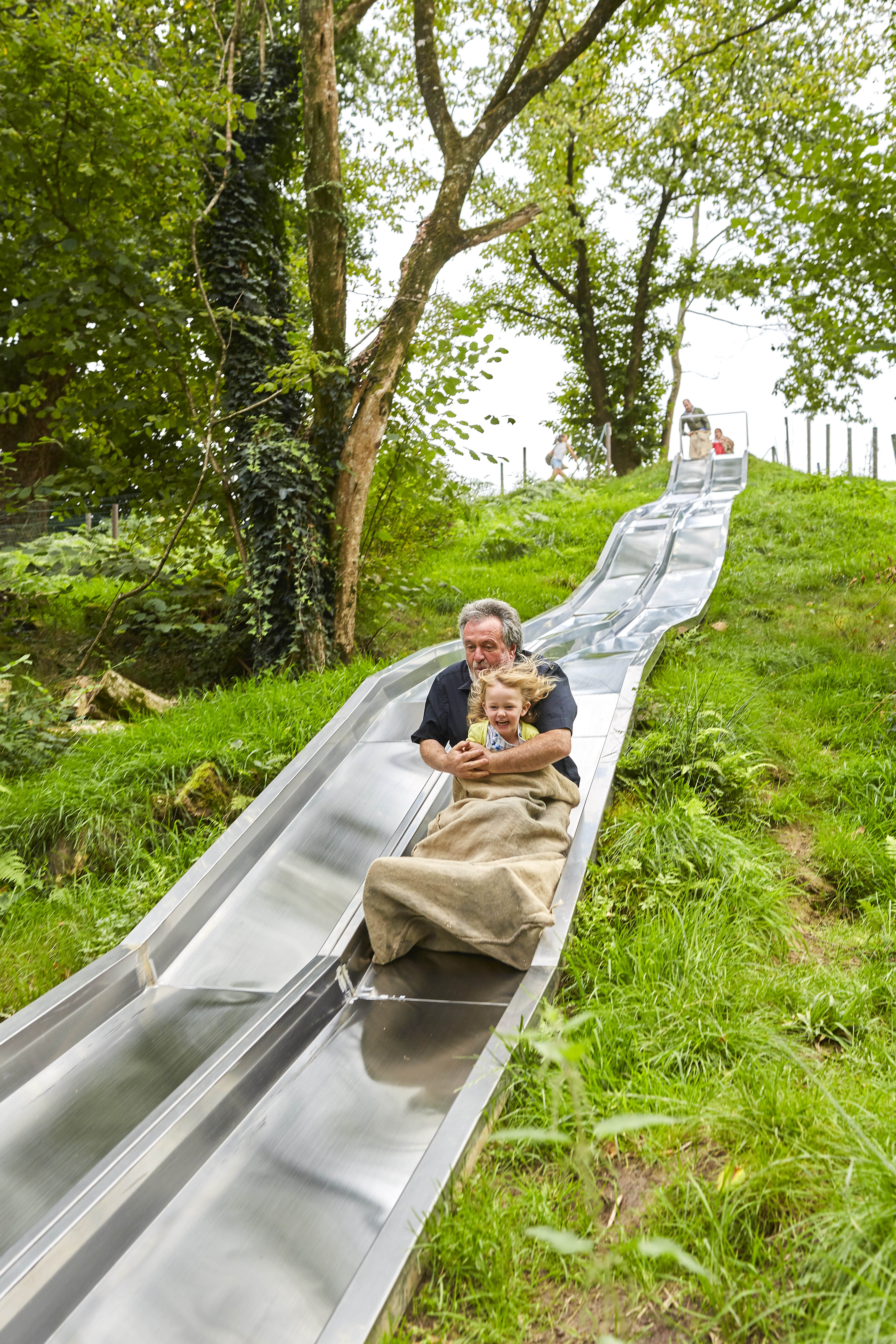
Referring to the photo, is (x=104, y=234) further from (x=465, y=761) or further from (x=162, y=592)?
(x=465, y=761)

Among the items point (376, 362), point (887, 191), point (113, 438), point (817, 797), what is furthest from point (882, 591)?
point (113, 438)

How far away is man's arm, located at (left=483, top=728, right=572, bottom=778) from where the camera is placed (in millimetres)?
3592

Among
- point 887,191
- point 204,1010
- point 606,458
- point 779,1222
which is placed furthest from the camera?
point 606,458

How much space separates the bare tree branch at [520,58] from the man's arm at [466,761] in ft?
20.0

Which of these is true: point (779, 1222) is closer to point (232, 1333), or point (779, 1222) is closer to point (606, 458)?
point (232, 1333)

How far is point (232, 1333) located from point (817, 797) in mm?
3628

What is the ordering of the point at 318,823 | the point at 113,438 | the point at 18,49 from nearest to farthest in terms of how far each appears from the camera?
the point at 318,823 → the point at 18,49 → the point at 113,438

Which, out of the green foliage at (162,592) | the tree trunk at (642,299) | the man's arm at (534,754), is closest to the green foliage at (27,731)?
the green foliage at (162,592)

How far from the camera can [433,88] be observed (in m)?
7.27

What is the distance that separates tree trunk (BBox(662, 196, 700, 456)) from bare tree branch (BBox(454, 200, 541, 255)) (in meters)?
16.9

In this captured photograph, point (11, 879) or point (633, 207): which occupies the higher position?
point (633, 207)

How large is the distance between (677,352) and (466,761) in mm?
23015

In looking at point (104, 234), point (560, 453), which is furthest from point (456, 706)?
point (560, 453)

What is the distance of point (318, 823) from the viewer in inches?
168
